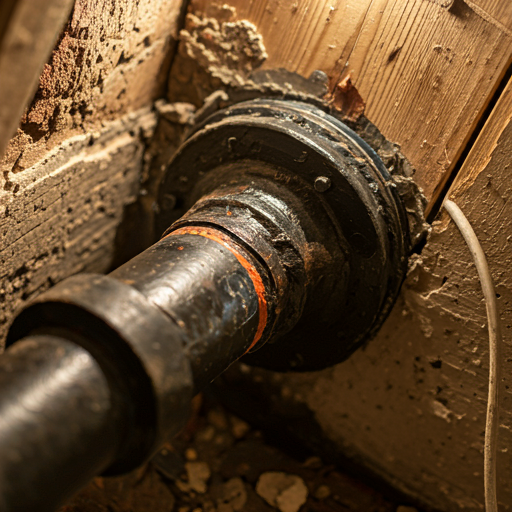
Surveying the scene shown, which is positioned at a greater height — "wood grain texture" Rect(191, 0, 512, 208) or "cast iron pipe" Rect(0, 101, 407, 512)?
"wood grain texture" Rect(191, 0, 512, 208)

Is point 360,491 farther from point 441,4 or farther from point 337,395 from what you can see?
point 441,4

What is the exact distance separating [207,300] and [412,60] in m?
0.70

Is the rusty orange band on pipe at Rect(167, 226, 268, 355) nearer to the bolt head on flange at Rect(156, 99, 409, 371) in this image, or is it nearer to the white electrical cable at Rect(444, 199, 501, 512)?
the bolt head on flange at Rect(156, 99, 409, 371)

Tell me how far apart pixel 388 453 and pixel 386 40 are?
3.55ft

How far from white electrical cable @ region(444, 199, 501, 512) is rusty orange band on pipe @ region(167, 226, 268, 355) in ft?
1.53

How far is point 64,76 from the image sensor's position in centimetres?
101

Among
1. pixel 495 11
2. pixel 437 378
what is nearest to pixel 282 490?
pixel 437 378

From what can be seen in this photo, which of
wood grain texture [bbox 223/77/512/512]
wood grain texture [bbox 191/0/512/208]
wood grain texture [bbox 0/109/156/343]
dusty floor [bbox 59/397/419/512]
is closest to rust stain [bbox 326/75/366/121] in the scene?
wood grain texture [bbox 191/0/512/208]

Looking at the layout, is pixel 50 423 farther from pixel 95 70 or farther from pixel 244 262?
pixel 95 70

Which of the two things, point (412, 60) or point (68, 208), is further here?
point (68, 208)

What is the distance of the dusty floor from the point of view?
4.28 feet

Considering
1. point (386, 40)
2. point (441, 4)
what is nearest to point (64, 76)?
point (386, 40)

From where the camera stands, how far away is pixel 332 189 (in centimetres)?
105

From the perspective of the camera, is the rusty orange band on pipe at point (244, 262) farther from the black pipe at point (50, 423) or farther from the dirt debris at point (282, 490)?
the dirt debris at point (282, 490)
